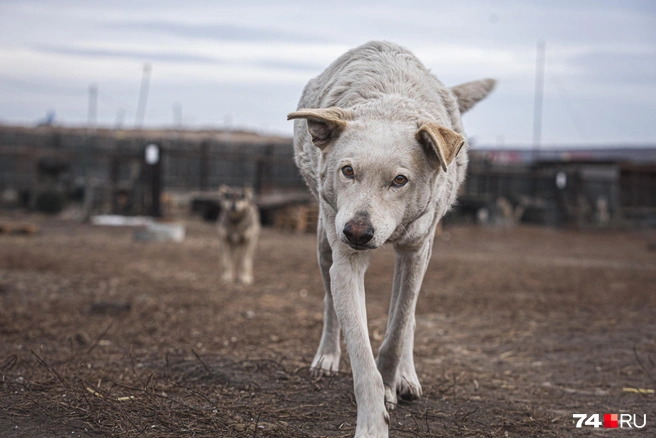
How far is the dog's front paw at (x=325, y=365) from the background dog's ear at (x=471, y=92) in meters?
2.09

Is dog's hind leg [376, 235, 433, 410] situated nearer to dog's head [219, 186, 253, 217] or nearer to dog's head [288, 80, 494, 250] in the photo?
dog's head [288, 80, 494, 250]

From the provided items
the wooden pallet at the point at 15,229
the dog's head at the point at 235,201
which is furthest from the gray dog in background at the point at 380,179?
the wooden pallet at the point at 15,229

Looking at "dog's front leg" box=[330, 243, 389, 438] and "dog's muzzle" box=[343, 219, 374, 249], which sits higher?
"dog's muzzle" box=[343, 219, 374, 249]

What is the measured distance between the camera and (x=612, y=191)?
3275 centimetres

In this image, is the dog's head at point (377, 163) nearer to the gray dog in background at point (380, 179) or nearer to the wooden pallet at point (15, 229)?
the gray dog in background at point (380, 179)

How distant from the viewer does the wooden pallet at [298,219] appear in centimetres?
2102

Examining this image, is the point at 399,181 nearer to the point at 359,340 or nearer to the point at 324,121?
the point at 324,121

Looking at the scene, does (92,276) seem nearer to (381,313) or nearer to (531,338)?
(381,313)

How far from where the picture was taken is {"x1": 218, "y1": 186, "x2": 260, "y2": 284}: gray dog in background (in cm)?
1173

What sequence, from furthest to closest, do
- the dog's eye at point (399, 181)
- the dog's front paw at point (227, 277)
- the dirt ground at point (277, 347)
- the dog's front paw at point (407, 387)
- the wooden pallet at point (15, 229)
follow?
the wooden pallet at point (15, 229)
the dog's front paw at point (227, 277)
the dog's front paw at point (407, 387)
the dirt ground at point (277, 347)
the dog's eye at point (399, 181)

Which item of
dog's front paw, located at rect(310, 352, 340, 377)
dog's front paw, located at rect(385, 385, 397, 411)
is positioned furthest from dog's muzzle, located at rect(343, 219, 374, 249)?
dog's front paw, located at rect(310, 352, 340, 377)

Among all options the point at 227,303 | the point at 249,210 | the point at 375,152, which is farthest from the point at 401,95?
the point at 249,210

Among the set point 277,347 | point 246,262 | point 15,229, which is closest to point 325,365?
point 277,347

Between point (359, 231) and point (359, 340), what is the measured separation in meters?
0.63
